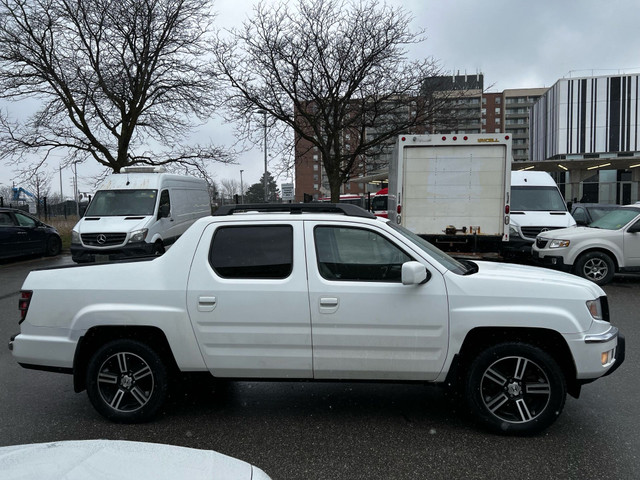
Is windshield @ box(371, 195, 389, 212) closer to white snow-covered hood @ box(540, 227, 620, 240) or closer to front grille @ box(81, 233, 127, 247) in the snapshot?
white snow-covered hood @ box(540, 227, 620, 240)

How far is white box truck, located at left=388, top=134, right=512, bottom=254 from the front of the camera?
11.3m

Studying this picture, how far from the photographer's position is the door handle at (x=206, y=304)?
3.86 m

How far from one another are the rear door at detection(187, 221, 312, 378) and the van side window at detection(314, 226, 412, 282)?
0.18m

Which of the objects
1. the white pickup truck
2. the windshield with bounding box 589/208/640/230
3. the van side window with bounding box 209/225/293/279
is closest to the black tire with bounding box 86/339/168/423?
the white pickup truck

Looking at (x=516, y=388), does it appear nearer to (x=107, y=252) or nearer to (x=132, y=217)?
(x=107, y=252)

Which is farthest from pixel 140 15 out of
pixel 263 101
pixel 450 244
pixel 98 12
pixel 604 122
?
pixel 604 122

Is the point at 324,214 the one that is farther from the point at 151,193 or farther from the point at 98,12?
the point at 98,12

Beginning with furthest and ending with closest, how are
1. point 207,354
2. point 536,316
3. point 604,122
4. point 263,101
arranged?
point 604,122 < point 263,101 < point 207,354 < point 536,316

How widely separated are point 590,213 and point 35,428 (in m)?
16.4

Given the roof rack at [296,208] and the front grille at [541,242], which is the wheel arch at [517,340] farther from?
the front grille at [541,242]

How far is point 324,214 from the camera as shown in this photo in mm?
4184

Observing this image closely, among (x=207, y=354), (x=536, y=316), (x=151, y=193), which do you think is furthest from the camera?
(x=151, y=193)

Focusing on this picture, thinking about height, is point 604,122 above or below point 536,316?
above

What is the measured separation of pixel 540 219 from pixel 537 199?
96cm
